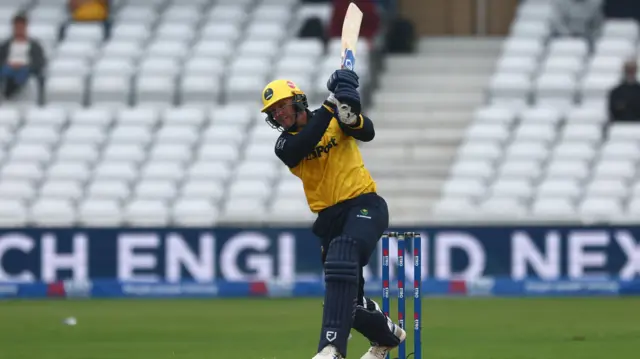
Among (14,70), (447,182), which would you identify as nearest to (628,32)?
(447,182)

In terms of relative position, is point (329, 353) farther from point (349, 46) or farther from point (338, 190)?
point (349, 46)

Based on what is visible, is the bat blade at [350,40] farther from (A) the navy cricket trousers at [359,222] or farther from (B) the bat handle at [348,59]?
(A) the navy cricket trousers at [359,222]

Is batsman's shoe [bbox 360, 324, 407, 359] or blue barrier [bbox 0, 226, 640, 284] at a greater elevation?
blue barrier [bbox 0, 226, 640, 284]

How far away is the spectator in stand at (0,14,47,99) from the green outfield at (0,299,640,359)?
371cm

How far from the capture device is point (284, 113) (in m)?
6.88

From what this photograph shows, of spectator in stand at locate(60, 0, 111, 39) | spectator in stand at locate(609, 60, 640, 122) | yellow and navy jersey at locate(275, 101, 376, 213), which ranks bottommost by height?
yellow and navy jersey at locate(275, 101, 376, 213)

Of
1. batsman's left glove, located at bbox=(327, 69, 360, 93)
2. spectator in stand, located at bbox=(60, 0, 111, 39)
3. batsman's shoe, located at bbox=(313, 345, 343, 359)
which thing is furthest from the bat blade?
spectator in stand, located at bbox=(60, 0, 111, 39)

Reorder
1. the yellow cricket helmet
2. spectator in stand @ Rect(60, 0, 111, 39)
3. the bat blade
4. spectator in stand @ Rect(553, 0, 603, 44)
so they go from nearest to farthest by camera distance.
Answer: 1. the yellow cricket helmet
2. the bat blade
3. spectator in stand @ Rect(553, 0, 603, 44)
4. spectator in stand @ Rect(60, 0, 111, 39)

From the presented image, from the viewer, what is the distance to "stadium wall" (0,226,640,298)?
42.2ft

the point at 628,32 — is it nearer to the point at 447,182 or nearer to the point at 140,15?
the point at 447,182

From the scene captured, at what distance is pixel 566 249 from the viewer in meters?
12.9

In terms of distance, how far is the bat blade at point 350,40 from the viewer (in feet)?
22.8

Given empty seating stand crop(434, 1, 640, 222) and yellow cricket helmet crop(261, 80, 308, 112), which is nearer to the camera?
yellow cricket helmet crop(261, 80, 308, 112)

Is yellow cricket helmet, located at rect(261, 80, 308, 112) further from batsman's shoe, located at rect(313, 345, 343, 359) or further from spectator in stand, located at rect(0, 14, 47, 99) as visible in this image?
spectator in stand, located at rect(0, 14, 47, 99)
